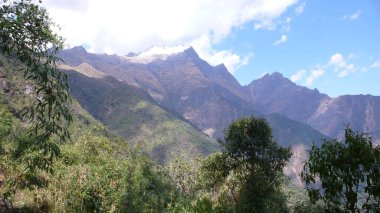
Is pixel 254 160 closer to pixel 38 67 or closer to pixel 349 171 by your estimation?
pixel 349 171

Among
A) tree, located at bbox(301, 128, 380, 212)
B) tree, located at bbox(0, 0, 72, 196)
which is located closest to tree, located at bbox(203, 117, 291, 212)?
tree, located at bbox(301, 128, 380, 212)

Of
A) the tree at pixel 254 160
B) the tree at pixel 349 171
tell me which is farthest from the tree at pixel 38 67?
the tree at pixel 254 160

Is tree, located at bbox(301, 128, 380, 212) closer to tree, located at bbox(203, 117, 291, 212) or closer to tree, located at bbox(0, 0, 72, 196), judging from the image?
tree, located at bbox(0, 0, 72, 196)

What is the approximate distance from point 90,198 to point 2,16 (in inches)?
230

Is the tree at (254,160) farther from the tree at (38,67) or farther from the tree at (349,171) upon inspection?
the tree at (38,67)

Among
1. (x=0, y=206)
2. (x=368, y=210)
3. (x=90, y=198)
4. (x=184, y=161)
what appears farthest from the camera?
(x=184, y=161)

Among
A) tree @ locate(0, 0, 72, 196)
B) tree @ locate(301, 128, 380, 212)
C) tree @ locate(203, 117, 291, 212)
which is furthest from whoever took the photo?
tree @ locate(203, 117, 291, 212)

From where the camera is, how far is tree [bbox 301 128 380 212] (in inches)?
315

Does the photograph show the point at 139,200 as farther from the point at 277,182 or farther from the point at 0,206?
the point at 277,182

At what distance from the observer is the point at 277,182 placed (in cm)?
2992

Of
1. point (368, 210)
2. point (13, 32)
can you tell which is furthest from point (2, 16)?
point (368, 210)

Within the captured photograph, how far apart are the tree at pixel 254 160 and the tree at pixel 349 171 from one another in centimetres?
2015

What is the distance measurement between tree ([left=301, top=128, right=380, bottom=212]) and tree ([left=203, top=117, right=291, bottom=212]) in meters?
20.2

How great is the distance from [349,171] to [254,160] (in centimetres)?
2232
